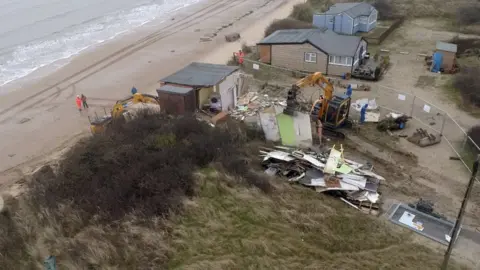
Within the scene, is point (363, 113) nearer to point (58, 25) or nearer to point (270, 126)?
point (270, 126)

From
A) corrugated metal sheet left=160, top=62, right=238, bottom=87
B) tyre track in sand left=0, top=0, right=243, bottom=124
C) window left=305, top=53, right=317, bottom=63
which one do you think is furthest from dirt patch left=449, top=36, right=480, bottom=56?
tyre track in sand left=0, top=0, right=243, bottom=124

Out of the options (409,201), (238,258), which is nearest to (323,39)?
(409,201)

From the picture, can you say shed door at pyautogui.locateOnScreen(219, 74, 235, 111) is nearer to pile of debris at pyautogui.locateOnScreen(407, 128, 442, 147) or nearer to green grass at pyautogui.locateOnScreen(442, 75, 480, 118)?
pile of debris at pyautogui.locateOnScreen(407, 128, 442, 147)

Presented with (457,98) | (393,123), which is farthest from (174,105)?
(457,98)

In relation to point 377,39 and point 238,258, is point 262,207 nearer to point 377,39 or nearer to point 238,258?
point 238,258

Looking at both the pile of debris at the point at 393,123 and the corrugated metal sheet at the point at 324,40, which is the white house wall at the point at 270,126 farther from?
the corrugated metal sheet at the point at 324,40

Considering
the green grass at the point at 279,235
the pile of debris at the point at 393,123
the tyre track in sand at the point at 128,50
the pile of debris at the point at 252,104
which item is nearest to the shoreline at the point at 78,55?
the tyre track in sand at the point at 128,50
